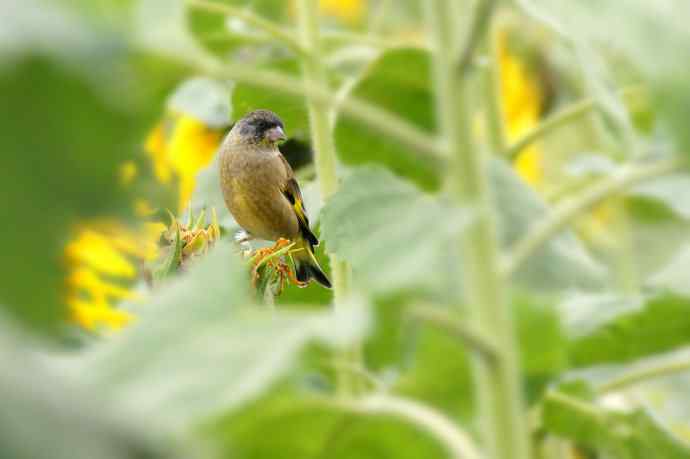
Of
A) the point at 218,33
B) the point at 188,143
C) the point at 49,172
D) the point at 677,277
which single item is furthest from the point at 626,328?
the point at 188,143

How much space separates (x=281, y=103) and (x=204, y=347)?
0.46 meters

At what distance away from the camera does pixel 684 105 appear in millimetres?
302

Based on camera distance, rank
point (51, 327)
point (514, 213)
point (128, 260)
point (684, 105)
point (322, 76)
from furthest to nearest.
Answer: point (128, 260)
point (322, 76)
point (514, 213)
point (684, 105)
point (51, 327)

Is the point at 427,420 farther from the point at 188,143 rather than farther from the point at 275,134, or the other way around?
the point at 188,143

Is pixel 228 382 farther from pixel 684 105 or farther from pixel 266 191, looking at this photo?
pixel 266 191

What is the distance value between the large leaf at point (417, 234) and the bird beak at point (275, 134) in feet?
1.01

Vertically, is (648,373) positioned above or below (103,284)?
below

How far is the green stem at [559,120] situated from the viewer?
61 cm

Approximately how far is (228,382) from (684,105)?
13 centimetres

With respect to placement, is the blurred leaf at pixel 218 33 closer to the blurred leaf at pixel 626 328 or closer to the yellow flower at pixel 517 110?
the blurred leaf at pixel 626 328

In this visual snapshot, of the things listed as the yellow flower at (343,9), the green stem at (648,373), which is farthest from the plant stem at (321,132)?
the yellow flower at (343,9)

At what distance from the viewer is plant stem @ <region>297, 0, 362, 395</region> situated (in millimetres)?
572

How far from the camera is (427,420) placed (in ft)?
1.16

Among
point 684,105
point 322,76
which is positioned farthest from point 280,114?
point 684,105
